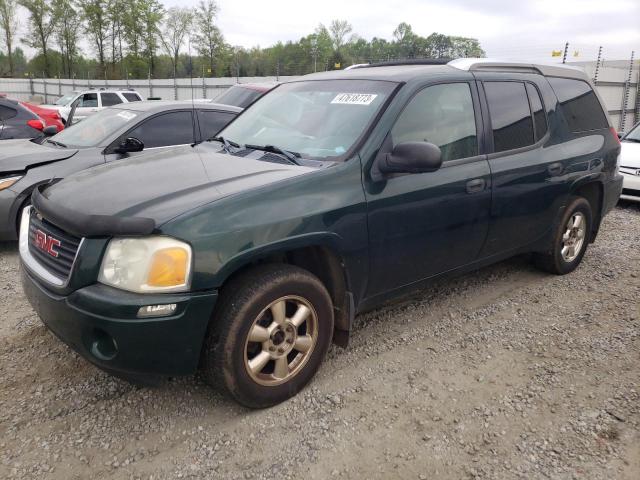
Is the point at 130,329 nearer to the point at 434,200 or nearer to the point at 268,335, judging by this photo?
the point at 268,335

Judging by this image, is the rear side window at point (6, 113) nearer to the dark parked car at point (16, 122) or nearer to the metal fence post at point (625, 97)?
the dark parked car at point (16, 122)

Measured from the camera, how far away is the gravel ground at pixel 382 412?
2.42 metres

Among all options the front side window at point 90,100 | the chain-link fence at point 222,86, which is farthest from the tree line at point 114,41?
the front side window at point 90,100

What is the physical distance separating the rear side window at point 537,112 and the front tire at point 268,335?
242cm

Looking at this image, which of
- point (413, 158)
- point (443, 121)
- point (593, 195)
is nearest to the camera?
point (413, 158)

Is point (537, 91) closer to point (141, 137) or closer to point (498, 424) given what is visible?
point (498, 424)

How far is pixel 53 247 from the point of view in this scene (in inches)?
102

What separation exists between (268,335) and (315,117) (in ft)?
4.90

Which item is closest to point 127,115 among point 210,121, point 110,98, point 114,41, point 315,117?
point 210,121

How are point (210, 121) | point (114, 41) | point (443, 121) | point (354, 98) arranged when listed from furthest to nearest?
point (114, 41) → point (210, 121) → point (443, 121) → point (354, 98)

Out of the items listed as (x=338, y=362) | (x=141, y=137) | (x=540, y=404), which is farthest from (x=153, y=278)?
(x=141, y=137)

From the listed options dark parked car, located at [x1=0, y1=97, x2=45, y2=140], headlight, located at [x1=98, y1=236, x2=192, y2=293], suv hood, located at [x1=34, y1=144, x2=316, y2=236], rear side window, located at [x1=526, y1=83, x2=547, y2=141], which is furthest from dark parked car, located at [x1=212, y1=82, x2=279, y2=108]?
headlight, located at [x1=98, y1=236, x2=192, y2=293]

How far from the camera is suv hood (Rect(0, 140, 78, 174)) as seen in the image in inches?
203

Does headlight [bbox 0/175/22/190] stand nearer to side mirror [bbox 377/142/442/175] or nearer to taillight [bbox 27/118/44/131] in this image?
taillight [bbox 27/118/44/131]
